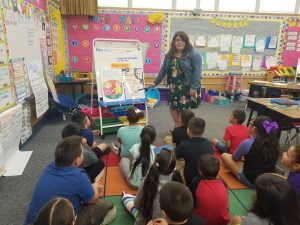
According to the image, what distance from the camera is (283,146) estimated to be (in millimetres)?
3479

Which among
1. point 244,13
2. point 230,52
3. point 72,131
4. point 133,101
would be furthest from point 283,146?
point 244,13

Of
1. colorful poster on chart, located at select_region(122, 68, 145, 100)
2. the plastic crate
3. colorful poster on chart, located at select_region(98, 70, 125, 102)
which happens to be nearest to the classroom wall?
colorful poster on chart, located at select_region(122, 68, 145, 100)

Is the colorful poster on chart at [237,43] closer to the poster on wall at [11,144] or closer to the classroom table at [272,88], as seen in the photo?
the classroom table at [272,88]

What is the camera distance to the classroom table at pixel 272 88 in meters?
4.33

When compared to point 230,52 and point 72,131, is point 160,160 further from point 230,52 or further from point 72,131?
point 230,52

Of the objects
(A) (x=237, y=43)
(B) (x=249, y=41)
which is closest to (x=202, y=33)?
(A) (x=237, y=43)

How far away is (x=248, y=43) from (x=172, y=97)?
366 centimetres

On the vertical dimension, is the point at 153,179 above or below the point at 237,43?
below

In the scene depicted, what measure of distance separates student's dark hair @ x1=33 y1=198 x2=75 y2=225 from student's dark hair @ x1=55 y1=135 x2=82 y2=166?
43 cm

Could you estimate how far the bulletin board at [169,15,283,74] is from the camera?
5.76 m

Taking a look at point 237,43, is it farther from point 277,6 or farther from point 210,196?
point 210,196

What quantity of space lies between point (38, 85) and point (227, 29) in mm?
4375

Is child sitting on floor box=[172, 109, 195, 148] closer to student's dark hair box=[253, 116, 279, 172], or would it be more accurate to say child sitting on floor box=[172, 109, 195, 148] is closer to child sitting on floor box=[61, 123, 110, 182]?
student's dark hair box=[253, 116, 279, 172]

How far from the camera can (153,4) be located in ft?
19.2
